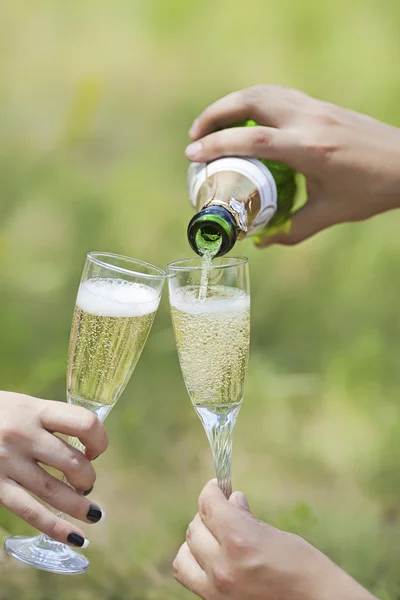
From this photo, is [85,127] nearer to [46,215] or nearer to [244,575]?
[46,215]

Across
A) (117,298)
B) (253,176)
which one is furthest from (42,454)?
(253,176)

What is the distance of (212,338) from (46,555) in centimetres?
39

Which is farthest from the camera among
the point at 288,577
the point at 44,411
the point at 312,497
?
the point at 312,497

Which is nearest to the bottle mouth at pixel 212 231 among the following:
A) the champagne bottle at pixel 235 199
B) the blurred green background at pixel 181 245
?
the champagne bottle at pixel 235 199

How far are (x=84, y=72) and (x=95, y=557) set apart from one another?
158 centimetres

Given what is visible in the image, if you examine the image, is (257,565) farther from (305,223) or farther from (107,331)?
(305,223)

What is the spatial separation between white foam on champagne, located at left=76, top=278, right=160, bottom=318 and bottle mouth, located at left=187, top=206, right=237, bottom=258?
9cm

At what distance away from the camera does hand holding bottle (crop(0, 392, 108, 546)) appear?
3.04 feet

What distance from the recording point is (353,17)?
2457 millimetres

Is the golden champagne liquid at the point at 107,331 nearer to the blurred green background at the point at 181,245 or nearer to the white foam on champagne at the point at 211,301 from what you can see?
the white foam on champagne at the point at 211,301

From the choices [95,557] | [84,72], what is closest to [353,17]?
[84,72]

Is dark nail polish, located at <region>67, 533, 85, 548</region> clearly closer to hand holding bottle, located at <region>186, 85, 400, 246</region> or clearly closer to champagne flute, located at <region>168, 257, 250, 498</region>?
champagne flute, located at <region>168, 257, 250, 498</region>

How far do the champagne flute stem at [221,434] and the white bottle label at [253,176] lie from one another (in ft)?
1.09

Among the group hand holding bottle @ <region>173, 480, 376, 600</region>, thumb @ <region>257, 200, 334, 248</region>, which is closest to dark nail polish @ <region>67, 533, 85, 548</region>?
hand holding bottle @ <region>173, 480, 376, 600</region>
